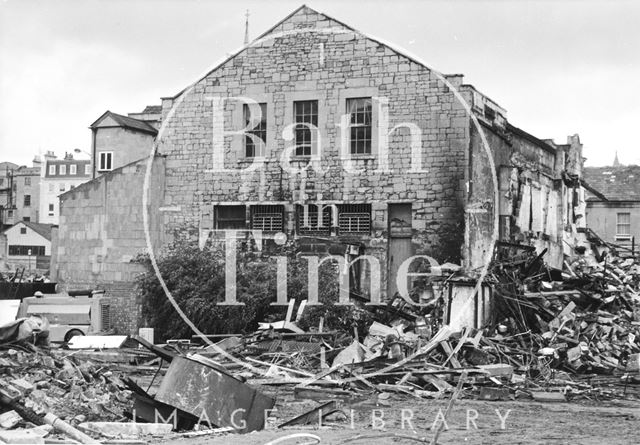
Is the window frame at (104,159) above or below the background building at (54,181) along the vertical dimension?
below

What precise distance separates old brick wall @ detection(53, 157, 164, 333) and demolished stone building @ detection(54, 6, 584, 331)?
0.04 m

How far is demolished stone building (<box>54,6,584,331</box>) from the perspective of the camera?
22859mm

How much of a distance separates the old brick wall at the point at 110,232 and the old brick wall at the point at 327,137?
2.59ft

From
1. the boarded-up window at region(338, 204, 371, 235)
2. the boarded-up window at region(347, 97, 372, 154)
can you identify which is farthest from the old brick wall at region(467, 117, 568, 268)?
the boarded-up window at region(347, 97, 372, 154)

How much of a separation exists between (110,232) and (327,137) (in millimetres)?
6578

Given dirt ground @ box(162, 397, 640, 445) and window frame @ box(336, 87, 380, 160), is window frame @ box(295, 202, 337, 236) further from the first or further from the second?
dirt ground @ box(162, 397, 640, 445)

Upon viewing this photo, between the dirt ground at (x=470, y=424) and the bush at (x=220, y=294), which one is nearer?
the dirt ground at (x=470, y=424)

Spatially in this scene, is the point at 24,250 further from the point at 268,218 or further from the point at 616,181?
the point at 268,218

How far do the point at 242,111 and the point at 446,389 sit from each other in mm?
12373

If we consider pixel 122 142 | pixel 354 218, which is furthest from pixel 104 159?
pixel 354 218

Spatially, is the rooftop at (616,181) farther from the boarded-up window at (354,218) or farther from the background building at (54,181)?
the background building at (54,181)

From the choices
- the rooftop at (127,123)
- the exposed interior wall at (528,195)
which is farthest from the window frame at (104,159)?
the exposed interior wall at (528,195)

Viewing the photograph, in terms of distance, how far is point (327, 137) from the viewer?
23.7 metres

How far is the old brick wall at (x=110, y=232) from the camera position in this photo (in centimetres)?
2470
